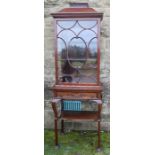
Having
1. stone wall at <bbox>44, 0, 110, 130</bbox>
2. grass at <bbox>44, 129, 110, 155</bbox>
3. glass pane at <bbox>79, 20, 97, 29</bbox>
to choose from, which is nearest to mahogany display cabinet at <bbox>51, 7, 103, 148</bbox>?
glass pane at <bbox>79, 20, 97, 29</bbox>

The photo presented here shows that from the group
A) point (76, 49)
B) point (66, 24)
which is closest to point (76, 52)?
point (76, 49)

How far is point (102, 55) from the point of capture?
361 centimetres

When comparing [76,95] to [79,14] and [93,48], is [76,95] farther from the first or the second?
[79,14]

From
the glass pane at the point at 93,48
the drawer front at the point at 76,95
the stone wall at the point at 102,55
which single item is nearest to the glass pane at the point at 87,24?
the glass pane at the point at 93,48

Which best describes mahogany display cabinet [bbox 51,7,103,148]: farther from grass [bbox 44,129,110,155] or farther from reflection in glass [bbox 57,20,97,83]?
grass [bbox 44,129,110,155]

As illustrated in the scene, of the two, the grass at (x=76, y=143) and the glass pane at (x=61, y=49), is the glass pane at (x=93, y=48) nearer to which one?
the glass pane at (x=61, y=49)

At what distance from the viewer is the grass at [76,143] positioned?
3.12m

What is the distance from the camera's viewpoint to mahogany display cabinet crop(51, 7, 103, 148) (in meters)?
2.99

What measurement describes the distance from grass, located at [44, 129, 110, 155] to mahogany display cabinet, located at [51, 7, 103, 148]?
0.14 meters

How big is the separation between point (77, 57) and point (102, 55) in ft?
1.91

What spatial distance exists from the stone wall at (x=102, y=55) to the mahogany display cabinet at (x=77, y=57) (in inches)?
20.8
